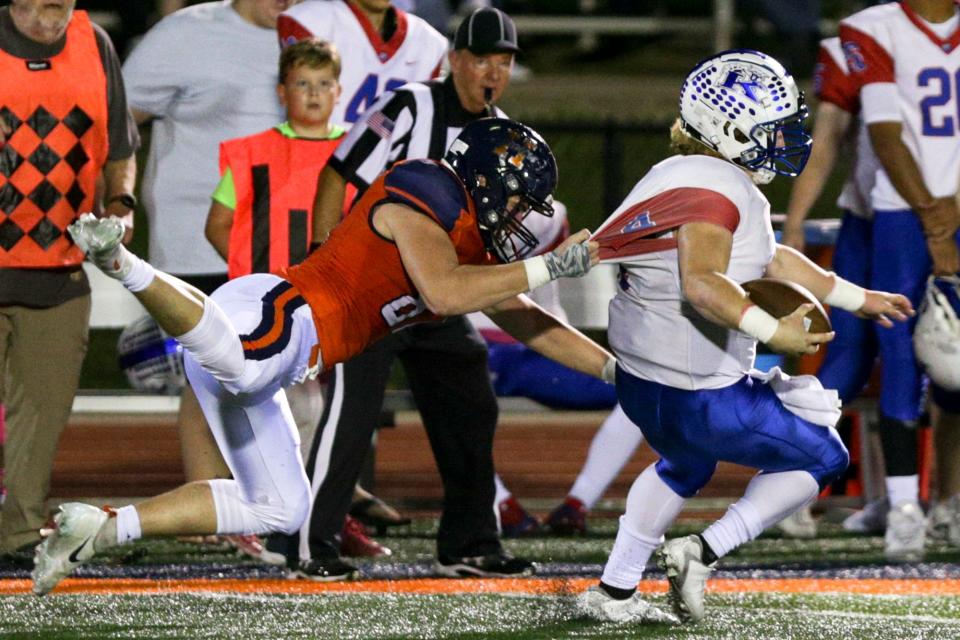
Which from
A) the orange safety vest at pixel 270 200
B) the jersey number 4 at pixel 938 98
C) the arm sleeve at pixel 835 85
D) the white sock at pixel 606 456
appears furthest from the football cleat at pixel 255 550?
the jersey number 4 at pixel 938 98

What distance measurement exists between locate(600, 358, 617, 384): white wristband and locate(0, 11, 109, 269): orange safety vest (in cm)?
194

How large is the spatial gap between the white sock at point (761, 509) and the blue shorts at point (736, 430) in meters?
0.03

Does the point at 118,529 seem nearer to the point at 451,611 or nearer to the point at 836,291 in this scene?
the point at 451,611

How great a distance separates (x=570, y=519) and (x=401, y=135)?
5.89 feet

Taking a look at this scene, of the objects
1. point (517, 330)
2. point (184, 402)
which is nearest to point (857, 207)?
point (517, 330)

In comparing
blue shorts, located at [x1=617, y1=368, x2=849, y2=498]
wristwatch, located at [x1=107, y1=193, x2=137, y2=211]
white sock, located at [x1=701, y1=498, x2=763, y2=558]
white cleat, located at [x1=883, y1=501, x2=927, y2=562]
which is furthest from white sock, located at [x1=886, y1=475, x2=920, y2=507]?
wristwatch, located at [x1=107, y1=193, x2=137, y2=211]

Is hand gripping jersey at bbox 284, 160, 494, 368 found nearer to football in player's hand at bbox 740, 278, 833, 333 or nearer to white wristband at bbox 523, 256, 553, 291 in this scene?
white wristband at bbox 523, 256, 553, 291

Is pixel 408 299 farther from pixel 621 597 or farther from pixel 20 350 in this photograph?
pixel 20 350

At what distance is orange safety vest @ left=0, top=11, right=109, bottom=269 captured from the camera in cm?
659

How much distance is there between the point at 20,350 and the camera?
6.70m

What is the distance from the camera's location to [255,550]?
6789mm

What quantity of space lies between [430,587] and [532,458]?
12.3 ft

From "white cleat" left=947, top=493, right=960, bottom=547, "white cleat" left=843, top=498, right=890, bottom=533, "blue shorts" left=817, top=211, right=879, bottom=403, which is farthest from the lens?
"white cleat" left=843, top=498, right=890, bottom=533

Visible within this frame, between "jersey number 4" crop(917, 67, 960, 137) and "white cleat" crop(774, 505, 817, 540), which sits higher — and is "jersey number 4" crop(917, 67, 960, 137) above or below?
above
